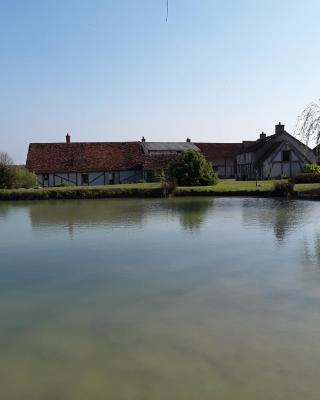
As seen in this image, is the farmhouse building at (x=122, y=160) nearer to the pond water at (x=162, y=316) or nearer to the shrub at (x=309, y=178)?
the shrub at (x=309, y=178)

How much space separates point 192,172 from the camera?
31969 millimetres

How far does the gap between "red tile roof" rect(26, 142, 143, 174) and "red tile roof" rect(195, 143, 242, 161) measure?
27.3ft

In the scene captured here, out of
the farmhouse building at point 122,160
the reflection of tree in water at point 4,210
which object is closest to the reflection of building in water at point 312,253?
the reflection of tree in water at point 4,210

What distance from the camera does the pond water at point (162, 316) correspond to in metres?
4.61

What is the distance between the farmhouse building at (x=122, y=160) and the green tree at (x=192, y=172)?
200 inches

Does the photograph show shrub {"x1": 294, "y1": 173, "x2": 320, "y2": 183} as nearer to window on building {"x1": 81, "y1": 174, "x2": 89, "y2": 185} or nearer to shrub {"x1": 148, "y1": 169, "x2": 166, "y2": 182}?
shrub {"x1": 148, "y1": 169, "x2": 166, "y2": 182}

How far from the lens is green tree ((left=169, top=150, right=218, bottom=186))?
1256 inches

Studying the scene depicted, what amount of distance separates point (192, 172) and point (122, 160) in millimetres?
8501

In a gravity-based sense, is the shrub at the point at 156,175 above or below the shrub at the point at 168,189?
above

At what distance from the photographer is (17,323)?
639 centimetres

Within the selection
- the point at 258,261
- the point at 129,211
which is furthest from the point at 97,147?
the point at 258,261

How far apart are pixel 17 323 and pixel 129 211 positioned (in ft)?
46.2

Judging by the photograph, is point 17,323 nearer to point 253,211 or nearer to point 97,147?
point 253,211

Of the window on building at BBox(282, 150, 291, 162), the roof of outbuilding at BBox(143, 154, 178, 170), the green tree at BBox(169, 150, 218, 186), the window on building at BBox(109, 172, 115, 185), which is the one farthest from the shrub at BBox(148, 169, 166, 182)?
the window on building at BBox(282, 150, 291, 162)
